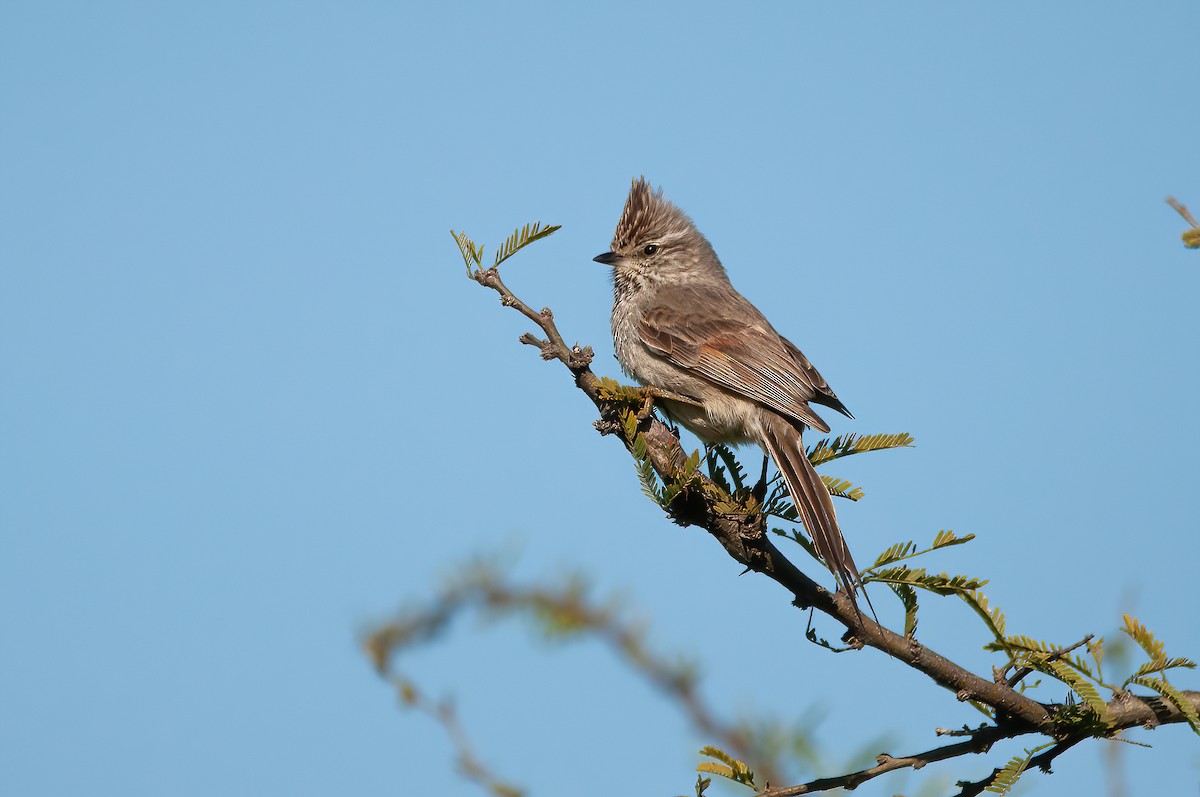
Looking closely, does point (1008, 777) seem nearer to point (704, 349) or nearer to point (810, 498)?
point (810, 498)

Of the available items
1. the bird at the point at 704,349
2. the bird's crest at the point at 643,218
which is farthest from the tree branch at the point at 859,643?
the bird's crest at the point at 643,218

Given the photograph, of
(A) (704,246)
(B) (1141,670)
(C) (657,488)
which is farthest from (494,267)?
(A) (704,246)

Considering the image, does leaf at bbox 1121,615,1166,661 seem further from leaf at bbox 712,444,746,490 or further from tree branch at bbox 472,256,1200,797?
leaf at bbox 712,444,746,490

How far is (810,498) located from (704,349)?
1907 millimetres

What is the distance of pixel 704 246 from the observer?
7.79 metres

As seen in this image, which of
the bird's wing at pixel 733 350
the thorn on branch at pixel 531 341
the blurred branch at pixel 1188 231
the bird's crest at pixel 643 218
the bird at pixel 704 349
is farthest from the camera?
the bird's crest at pixel 643 218

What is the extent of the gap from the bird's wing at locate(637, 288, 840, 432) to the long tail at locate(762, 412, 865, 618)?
0.54 ft

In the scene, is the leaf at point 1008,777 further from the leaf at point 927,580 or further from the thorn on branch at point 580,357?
the thorn on branch at point 580,357

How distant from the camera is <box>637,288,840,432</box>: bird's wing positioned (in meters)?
5.76

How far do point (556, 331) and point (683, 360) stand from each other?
2.54m

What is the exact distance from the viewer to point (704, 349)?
20.2 ft

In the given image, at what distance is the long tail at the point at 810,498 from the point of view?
3.75 meters

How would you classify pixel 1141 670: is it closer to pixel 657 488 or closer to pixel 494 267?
pixel 657 488

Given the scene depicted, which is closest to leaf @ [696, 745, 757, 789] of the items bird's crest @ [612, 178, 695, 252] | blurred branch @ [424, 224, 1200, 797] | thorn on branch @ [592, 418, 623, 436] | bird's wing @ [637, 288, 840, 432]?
blurred branch @ [424, 224, 1200, 797]
